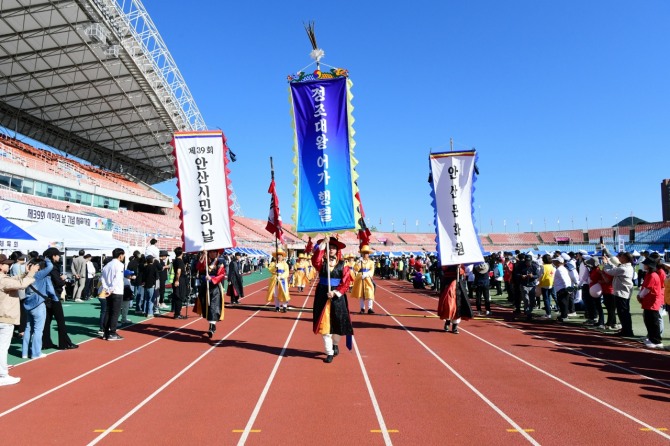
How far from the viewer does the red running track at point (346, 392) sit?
4.18m

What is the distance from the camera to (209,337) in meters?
8.88

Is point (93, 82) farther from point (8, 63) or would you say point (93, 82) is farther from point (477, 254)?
point (477, 254)

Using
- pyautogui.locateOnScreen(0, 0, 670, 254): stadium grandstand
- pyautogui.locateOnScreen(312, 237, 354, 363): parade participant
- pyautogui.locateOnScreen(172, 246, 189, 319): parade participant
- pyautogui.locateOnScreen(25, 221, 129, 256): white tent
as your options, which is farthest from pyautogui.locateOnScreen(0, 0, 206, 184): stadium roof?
pyautogui.locateOnScreen(312, 237, 354, 363): parade participant

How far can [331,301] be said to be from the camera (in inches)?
285

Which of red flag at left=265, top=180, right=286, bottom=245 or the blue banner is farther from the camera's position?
red flag at left=265, top=180, right=286, bottom=245

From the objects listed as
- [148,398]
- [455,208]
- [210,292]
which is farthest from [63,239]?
[455,208]

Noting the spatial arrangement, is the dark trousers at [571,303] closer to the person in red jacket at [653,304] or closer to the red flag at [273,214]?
the person in red jacket at [653,304]

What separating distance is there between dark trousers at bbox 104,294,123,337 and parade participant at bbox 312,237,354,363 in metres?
4.02

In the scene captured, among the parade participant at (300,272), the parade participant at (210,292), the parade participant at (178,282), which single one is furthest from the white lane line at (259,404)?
the parade participant at (300,272)

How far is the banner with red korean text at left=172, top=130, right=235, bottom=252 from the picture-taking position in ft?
29.0

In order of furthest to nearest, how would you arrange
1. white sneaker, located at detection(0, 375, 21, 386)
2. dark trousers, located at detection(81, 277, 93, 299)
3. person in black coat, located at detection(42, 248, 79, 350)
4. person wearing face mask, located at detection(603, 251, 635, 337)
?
dark trousers, located at detection(81, 277, 93, 299), person wearing face mask, located at detection(603, 251, 635, 337), person in black coat, located at detection(42, 248, 79, 350), white sneaker, located at detection(0, 375, 21, 386)

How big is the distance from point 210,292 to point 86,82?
2851 centimetres

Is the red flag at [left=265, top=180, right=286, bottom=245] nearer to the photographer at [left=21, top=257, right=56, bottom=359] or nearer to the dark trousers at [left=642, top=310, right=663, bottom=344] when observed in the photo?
the photographer at [left=21, top=257, right=56, bottom=359]

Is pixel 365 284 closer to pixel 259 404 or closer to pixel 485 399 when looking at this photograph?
pixel 485 399
